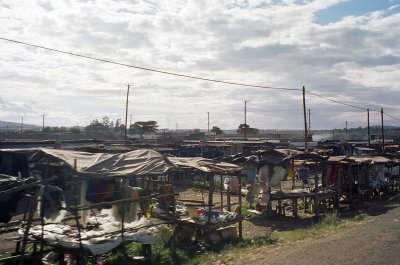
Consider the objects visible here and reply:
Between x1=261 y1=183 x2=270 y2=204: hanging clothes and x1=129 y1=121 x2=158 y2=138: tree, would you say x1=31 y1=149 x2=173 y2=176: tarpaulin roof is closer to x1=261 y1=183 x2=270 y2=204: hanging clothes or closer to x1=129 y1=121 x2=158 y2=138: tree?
x1=261 y1=183 x2=270 y2=204: hanging clothes

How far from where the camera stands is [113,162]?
11102 mm

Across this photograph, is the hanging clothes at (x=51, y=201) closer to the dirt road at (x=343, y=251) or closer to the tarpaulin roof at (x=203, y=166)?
the tarpaulin roof at (x=203, y=166)

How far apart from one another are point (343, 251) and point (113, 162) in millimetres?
6527

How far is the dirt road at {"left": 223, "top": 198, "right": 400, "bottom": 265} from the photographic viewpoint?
9.61 meters

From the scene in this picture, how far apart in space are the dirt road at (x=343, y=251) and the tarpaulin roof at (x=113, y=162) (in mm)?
3420

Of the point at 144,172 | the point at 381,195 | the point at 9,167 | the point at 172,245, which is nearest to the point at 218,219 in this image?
the point at 172,245

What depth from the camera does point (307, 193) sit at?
18.8m

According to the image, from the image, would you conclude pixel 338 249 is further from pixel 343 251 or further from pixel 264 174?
pixel 264 174

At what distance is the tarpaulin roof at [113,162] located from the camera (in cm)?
1020

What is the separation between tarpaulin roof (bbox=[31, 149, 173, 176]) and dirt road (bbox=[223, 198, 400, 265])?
3420 millimetres

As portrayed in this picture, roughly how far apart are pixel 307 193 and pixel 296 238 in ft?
18.0

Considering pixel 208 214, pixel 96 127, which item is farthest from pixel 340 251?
pixel 96 127

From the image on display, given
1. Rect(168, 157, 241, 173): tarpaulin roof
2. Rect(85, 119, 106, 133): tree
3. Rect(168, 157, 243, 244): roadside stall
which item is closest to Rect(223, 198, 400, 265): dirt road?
Rect(168, 157, 243, 244): roadside stall

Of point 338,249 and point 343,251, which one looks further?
point 338,249
